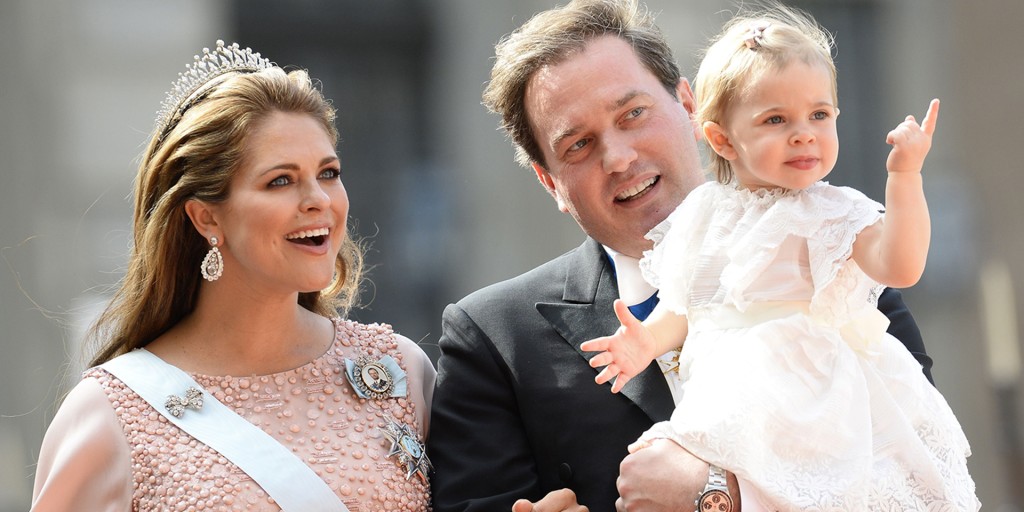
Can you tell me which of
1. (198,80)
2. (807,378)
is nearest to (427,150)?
(198,80)

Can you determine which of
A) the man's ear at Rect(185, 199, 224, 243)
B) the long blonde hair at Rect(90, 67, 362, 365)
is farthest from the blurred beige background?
the man's ear at Rect(185, 199, 224, 243)

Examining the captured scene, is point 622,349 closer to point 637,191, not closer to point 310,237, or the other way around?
point 637,191

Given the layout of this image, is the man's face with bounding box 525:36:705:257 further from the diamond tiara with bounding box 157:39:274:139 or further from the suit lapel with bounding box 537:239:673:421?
the diamond tiara with bounding box 157:39:274:139

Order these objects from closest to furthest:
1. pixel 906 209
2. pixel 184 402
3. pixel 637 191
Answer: pixel 906 209 < pixel 184 402 < pixel 637 191

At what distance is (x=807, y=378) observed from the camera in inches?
97.3

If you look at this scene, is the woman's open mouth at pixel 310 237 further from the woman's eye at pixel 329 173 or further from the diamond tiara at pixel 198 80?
the diamond tiara at pixel 198 80

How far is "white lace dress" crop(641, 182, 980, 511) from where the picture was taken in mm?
2410

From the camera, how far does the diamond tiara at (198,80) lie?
3.15m

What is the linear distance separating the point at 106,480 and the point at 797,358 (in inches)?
60.1

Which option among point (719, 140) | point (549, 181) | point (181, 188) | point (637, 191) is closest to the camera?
point (719, 140)

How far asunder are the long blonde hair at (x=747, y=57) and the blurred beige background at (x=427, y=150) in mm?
4474

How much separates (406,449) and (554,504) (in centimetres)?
43

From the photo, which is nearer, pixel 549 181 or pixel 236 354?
pixel 236 354

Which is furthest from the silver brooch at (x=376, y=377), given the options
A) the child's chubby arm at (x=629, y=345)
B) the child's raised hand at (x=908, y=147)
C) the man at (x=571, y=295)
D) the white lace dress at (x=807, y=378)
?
the child's raised hand at (x=908, y=147)
